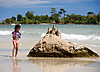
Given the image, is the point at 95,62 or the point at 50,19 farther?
the point at 50,19

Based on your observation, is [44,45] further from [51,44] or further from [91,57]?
[91,57]

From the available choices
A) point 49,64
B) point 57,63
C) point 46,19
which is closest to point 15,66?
point 49,64

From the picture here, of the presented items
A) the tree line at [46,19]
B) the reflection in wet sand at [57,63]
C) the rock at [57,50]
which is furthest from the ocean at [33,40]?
the tree line at [46,19]

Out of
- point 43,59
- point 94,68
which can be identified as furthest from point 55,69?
point 43,59

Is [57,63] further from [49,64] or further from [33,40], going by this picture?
[33,40]

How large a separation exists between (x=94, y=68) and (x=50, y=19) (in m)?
111

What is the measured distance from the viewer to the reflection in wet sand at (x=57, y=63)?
704cm

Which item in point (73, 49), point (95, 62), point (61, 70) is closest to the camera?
point (61, 70)

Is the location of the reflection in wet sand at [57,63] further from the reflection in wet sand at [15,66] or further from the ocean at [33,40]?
the ocean at [33,40]

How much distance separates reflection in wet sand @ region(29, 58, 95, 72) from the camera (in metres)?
7.04

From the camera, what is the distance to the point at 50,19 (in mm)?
118125

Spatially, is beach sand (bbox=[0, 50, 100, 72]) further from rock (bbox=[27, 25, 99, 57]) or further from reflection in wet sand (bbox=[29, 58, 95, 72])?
rock (bbox=[27, 25, 99, 57])

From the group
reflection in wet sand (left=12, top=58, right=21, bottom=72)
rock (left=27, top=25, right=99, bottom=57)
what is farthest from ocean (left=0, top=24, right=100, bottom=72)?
rock (left=27, top=25, right=99, bottom=57)

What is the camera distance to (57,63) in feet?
25.5
